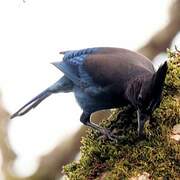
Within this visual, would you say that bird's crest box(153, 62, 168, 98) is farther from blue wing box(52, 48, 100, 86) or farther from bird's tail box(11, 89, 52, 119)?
bird's tail box(11, 89, 52, 119)

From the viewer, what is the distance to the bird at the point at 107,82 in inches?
93.0

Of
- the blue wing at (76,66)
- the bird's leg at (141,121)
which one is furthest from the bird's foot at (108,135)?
the blue wing at (76,66)

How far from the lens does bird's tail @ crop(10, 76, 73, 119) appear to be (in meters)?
3.36

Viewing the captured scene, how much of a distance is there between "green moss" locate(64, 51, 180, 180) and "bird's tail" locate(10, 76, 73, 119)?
0.76 meters

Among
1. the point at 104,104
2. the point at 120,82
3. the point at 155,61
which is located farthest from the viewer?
the point at 155,61

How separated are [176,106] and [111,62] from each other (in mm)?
668

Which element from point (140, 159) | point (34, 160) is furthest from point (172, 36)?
point (140, 159)

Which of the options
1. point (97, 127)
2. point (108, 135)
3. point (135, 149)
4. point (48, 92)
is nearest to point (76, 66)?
point (48, 92)

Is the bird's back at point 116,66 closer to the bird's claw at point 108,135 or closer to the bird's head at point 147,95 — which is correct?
the bird's head at point 147,95

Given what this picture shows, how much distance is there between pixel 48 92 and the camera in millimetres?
3412

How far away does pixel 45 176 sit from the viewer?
3.29 metres

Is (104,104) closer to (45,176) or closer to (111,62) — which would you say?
(111,62)

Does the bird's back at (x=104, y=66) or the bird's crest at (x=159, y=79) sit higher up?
the bird's crest at (x=159, y=79)

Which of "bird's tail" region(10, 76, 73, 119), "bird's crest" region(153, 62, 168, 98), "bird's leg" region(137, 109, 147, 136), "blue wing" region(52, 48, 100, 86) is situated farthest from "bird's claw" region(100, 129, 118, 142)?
"bird's tail" region(10, 76, 73, 119)
